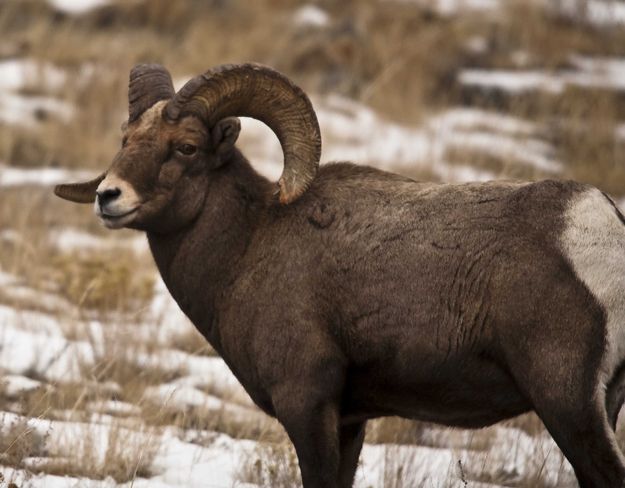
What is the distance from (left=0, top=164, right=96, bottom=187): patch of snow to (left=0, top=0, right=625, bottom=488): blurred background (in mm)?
32

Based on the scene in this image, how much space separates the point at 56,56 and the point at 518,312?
11.2 meters

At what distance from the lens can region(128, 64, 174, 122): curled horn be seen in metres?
5.66

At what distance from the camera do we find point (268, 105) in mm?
5531

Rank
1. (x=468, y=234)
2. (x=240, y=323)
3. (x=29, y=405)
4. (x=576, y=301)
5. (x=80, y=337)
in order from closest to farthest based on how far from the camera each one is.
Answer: (x=576, y=301)
(x=468, y=234)
(x=240, y=323)
(x=29, y=405)
(x=80, y=337)

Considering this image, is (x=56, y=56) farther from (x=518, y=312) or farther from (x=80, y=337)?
(x=518, y=312)

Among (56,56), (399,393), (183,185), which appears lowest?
(399,393)

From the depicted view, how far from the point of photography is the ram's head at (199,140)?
17.6 ft

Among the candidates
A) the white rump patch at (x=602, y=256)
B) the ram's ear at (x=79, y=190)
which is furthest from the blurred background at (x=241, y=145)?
the white rump patch at (x=602, y=256)

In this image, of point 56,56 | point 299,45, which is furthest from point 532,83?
point 56,56

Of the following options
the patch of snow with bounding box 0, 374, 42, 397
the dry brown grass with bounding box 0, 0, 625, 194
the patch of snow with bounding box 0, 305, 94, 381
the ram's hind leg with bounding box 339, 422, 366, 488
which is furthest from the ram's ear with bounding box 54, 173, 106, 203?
the dry brown grass with bounding box 0, 0, 625, 194

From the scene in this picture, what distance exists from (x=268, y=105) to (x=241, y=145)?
746cm

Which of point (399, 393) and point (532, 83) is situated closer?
point (399, 393)

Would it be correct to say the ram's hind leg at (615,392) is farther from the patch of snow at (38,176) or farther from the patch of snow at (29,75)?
the patch of snow at (29,75)

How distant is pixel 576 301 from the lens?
15.3ft
